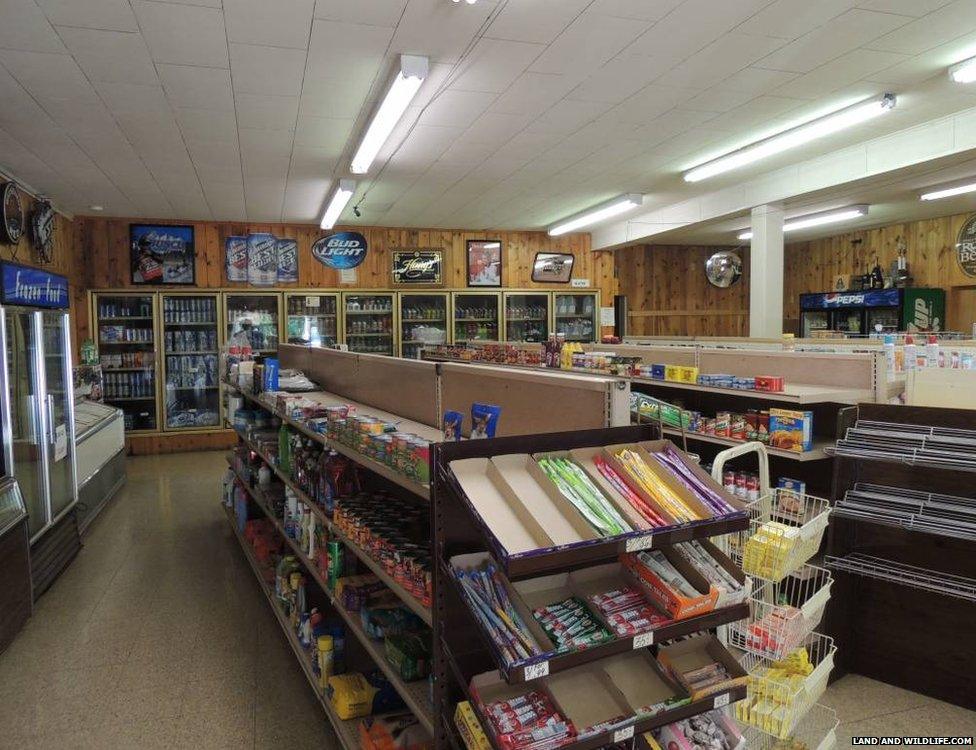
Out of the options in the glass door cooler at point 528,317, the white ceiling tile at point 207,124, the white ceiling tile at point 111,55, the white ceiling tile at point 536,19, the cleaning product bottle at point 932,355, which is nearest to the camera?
the white ceiling tile at point 536,19

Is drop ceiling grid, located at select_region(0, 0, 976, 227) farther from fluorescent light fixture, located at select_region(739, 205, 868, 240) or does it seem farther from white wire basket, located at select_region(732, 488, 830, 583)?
fluorescent light fixture, located at select_region(739, 205, 868, 240)

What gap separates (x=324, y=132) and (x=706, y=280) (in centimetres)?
916

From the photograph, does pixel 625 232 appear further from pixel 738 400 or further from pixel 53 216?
pixel 53 216

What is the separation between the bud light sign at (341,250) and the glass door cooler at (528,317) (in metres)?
2.49

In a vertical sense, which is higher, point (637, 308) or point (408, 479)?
point (637, 308)

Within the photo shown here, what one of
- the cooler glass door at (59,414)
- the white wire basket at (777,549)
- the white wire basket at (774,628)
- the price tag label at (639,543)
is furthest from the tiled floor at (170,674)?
the price tag label at (639,543)

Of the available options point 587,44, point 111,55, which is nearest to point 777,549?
point 587,44

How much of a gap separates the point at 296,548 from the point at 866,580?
9.90 feet

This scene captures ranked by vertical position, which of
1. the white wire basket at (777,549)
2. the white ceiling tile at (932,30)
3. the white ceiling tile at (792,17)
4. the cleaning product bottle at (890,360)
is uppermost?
the white ceiling tile at (932,30)

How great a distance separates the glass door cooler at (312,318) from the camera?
995cm

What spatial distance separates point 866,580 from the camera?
3.44m

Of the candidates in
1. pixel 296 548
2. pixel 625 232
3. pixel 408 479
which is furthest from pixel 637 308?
pixel 408 479

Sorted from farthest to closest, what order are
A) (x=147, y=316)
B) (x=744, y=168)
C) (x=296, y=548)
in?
(x=147, y=316) < (x=744, y=168) < (x=296, y=548)

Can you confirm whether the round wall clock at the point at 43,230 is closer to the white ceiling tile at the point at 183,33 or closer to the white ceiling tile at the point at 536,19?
the white ceiling tile at the point at 183,33
